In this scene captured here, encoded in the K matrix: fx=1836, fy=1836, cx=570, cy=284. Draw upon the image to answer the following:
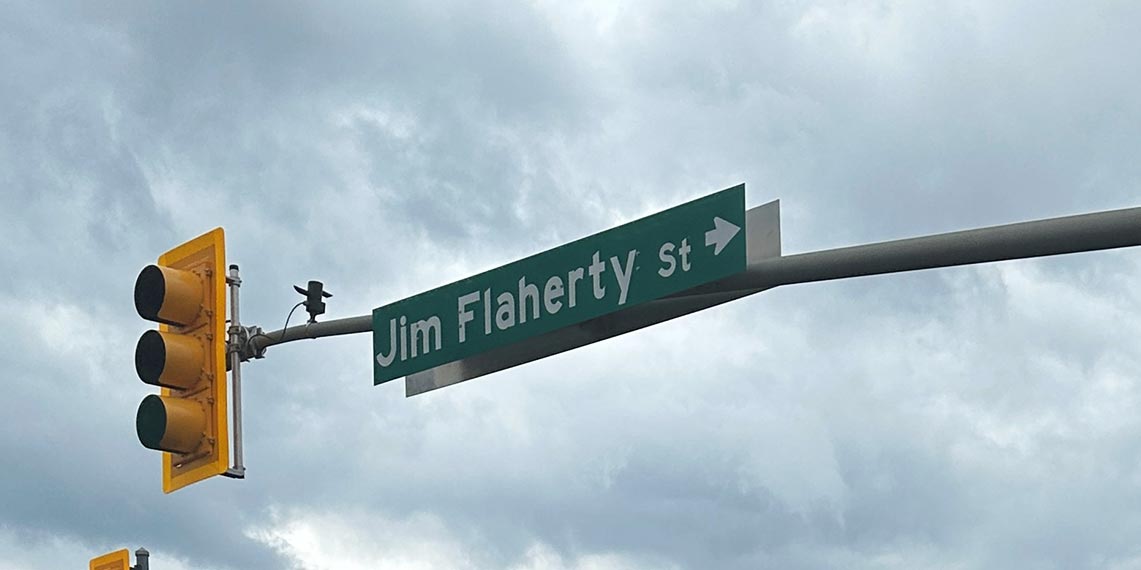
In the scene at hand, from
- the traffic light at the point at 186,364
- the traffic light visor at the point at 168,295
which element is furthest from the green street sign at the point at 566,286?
the traffic light visor at the point at 168,295

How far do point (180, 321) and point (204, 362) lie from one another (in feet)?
0.94

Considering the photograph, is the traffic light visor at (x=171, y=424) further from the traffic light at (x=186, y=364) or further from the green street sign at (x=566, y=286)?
the green street sign at (x=566, y=286)

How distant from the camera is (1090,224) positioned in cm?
640

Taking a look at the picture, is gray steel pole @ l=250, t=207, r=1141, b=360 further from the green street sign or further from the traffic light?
the traffic light

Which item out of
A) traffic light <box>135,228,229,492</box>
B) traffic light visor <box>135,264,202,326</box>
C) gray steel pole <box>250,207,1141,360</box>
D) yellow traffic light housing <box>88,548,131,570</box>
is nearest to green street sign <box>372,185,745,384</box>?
gray steel pole <box>250,207,1141,360</box>

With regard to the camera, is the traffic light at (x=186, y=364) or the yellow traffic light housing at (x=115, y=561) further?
the yellow traffic light housing at (x=115, y=561)

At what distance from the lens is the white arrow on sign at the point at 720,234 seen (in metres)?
7.65

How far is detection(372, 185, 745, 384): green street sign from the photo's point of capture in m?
7.74

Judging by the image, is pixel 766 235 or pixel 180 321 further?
pixel 180 321

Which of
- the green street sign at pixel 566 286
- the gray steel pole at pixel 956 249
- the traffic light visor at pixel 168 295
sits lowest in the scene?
the gray steel pole at pixel 956 249

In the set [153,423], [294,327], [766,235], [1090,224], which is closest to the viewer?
[1090,224]

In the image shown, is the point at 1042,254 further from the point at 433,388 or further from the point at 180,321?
the point at 180,321

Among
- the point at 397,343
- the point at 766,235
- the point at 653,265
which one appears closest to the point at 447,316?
the point at 397,343

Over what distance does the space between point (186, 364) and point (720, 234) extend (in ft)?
10.9
